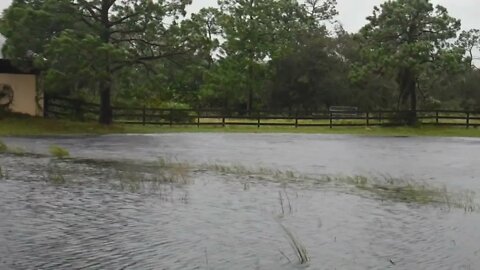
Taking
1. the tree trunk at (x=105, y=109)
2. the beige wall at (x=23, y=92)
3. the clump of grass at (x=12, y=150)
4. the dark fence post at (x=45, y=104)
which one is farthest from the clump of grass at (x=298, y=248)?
the dark fence post at (x=45, y=104)

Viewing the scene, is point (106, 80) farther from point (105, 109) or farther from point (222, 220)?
point (222, 220)

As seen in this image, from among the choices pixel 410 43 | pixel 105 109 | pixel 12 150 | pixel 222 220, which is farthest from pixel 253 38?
pixel 222 220

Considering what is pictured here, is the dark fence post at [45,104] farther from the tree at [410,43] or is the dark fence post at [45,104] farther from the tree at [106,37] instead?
the tree at [410,43]

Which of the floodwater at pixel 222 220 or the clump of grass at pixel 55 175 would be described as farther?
the clump of grass at pixel 55 175

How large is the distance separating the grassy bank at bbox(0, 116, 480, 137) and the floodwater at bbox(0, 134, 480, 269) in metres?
14.9

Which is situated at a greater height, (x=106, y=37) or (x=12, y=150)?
(x=106, y=37)

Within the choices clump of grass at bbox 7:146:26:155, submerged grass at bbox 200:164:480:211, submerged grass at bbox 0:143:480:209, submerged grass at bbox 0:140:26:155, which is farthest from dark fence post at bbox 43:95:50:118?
submerged grass at bbox 200:164:480:211

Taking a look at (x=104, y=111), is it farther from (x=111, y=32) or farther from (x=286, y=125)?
(x=286, y=125)

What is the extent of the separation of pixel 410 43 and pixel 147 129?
20.5 metres

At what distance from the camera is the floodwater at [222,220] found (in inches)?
337

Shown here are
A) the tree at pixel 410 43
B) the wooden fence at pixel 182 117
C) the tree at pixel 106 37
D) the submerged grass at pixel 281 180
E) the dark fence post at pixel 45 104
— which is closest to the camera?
the submerged grass at pixel 281 180

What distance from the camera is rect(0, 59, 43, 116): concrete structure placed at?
38156 millimetres

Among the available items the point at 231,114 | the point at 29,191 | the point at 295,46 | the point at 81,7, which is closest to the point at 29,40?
the point at 81,7

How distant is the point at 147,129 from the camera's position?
40.1 metres
